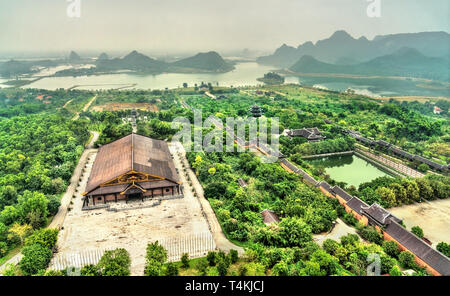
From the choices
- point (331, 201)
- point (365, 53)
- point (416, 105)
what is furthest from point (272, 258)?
point (365, 53)

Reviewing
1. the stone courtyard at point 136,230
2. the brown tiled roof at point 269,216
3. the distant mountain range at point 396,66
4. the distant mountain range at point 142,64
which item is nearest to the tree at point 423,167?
the brown tiled roof at point 269,216

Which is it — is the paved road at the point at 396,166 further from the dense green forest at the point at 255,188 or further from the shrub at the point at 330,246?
the shrub at the point at 330,246

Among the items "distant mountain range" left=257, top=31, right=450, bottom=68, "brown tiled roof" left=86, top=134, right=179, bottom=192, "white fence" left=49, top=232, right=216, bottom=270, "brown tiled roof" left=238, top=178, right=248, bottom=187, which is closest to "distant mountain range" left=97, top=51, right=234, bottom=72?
"distant mountain range" left=257, top=31, right=450, bottom=68

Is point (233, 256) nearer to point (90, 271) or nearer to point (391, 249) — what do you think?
point (90, 271)

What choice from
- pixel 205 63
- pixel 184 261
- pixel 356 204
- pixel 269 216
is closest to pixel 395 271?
pixel 356 204

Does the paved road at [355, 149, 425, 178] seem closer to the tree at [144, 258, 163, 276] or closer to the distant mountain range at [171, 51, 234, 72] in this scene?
the tree at [144, 258, 163, 276]
